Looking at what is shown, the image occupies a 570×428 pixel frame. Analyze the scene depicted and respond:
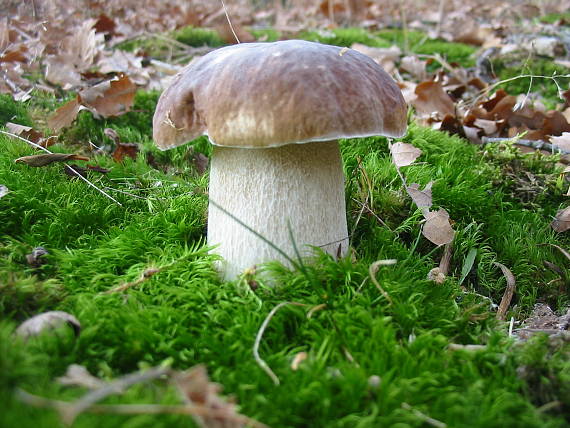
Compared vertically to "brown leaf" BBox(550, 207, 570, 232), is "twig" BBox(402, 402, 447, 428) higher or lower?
lower

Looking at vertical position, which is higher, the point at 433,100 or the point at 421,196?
the point at 433,100

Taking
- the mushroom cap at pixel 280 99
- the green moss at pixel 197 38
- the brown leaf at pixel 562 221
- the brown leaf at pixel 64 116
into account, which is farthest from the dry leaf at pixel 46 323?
the green moss at pixel 197 38

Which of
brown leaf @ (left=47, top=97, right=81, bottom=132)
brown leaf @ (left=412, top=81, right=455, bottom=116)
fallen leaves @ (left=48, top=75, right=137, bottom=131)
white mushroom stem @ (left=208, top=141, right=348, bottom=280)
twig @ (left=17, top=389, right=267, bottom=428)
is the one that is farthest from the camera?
brown leaf @ (left=412, top=81, right=455, bottom=116)

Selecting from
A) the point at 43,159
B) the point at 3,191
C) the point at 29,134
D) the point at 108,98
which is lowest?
the point at 3,191

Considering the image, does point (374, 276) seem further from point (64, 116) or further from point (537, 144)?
point (64, 116)

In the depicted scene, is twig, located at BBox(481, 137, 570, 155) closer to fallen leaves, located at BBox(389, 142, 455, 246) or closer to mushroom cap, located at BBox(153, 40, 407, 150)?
fallen leaves, located at BBox(389, 142, 455, 246)

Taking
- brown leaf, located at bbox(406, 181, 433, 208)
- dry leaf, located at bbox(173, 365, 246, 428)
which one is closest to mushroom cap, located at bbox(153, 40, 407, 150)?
brown leaf, located at bbox(406, 181, 433, 208)

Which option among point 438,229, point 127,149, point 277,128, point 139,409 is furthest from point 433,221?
point 127,149
